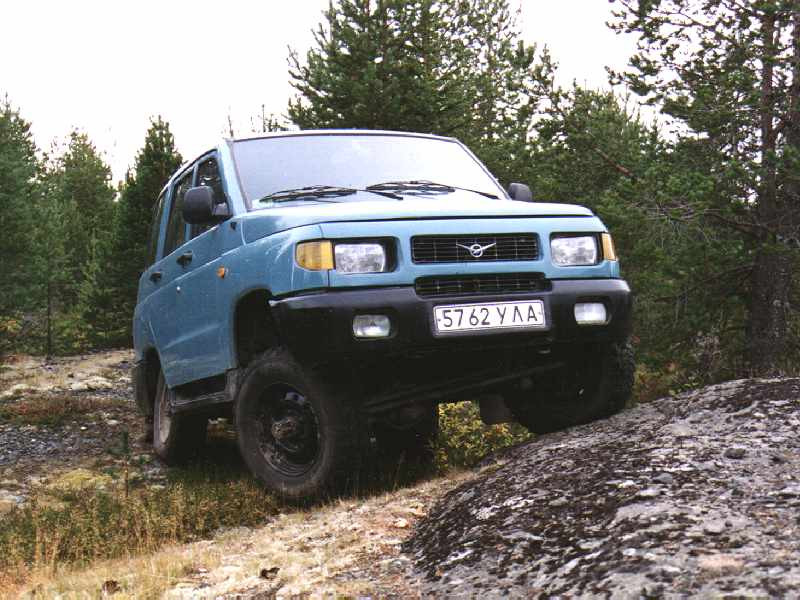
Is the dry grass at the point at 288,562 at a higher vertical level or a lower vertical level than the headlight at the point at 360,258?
lower

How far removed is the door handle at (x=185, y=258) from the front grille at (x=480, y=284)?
82.6 inches

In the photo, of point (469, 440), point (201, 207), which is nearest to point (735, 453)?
point (469, 440)

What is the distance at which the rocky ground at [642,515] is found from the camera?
2.60m

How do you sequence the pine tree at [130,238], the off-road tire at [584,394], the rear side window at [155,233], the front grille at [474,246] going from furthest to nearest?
the pine tree at [130,238]
the rear side window at [155,233]
the off-road tire at [584,394]
the front grille at [474,246]

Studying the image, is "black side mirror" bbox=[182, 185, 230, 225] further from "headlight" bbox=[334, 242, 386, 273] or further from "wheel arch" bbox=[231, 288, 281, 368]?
"headlight" bbox=[334, 242, 386, 273]

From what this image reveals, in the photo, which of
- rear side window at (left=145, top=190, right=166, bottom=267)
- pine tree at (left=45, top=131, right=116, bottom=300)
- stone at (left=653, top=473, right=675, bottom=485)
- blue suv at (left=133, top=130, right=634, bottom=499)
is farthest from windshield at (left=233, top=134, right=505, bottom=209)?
pine tree at (left=45, top=131, right=116, bottom=300)

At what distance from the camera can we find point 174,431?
23.0 ft

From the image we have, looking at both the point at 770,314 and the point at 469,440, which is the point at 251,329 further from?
the point at 770,314

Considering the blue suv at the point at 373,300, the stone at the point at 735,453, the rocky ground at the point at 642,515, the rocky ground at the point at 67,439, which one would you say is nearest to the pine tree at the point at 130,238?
the rocky ground at the point at 67,439

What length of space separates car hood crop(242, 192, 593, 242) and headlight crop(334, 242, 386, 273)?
0.49ft

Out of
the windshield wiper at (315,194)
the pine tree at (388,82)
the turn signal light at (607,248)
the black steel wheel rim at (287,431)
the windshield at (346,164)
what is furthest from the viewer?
the pine tree at (388,82)

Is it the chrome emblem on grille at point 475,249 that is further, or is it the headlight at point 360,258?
the chrome emblem on grille at point 475,249

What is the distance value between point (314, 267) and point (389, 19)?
1430 centimetres

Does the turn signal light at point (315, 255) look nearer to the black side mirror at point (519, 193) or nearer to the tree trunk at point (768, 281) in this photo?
the black side mirror at point (519, 193)
